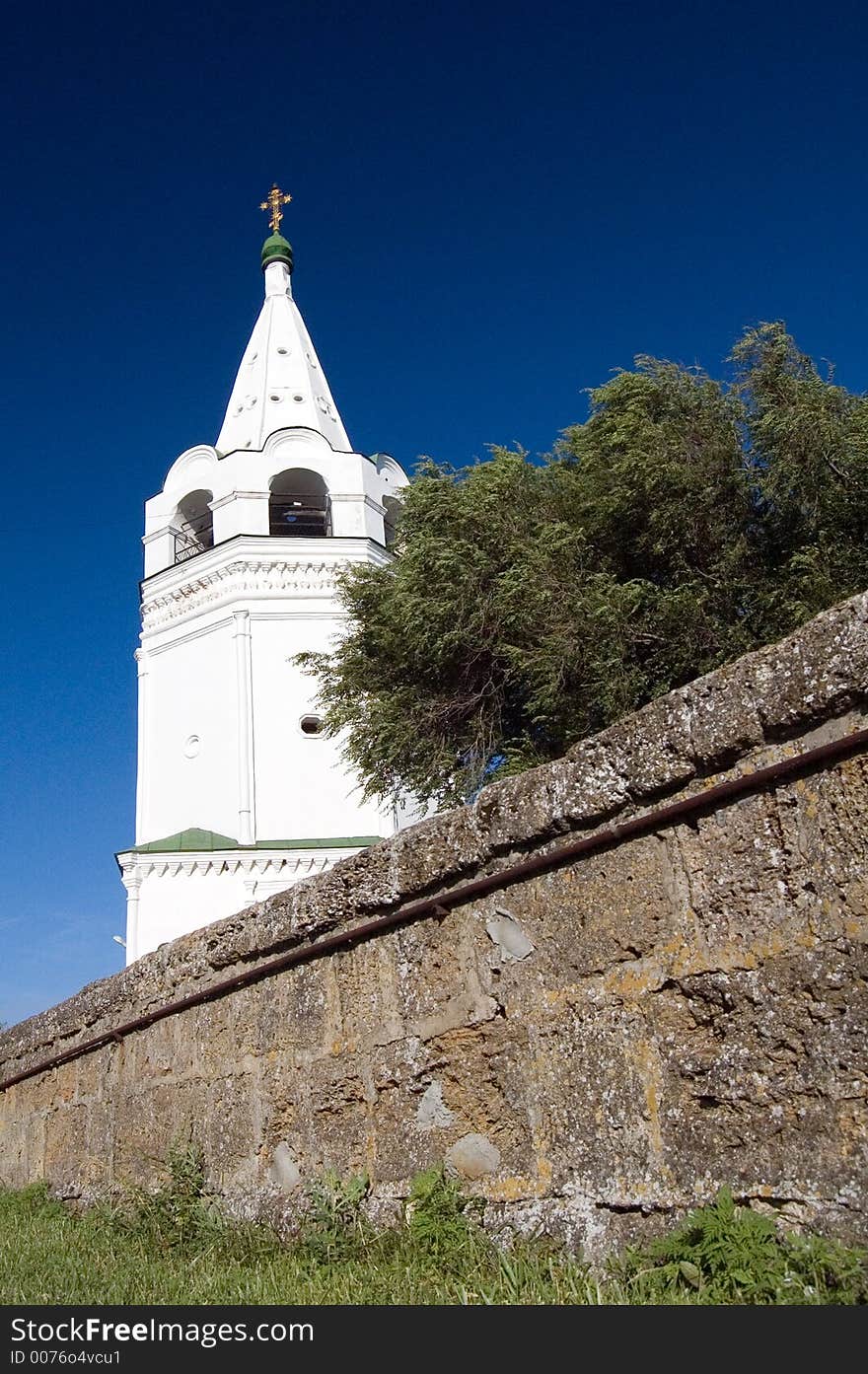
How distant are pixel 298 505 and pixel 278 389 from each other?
11.8ft

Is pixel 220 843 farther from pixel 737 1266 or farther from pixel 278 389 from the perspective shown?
pixel 737 1266

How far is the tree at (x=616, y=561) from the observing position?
40.1 ft

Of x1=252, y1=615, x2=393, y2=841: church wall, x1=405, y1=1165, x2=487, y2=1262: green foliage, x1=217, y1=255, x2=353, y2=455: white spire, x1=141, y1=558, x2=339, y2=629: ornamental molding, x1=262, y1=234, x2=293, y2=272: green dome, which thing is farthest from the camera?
x1=262, y1=234, x2=293, y2=272: green dome

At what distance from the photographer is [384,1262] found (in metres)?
3.69

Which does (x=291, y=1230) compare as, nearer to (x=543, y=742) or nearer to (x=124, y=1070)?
(x=124, y=1070)

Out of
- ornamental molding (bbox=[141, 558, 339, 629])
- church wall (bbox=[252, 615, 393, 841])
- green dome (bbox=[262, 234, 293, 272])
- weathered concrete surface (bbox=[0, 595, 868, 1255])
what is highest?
green dome (bbox=[262, 234, 293, 272])

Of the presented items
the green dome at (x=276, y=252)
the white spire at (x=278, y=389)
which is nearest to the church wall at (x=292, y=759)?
the white spire at (x=278, y=389)

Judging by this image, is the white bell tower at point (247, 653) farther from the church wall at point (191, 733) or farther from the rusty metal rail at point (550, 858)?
the rusty metal rail at point (550, 858)

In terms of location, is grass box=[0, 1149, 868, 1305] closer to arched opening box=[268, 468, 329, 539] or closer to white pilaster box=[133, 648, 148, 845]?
white pilaster box=[133, 648, 148, 845]

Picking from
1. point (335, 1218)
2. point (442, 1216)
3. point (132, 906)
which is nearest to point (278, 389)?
point (132, 906)

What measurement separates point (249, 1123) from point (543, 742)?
976 cm

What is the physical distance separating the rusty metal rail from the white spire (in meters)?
25.0

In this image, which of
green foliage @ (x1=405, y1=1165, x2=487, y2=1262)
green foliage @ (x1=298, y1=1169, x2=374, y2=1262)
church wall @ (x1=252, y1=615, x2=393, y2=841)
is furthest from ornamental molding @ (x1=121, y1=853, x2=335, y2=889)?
green foliage @ (x1=405, y1=1165, x2=487, y2=1262)

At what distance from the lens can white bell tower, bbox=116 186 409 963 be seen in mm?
24625
